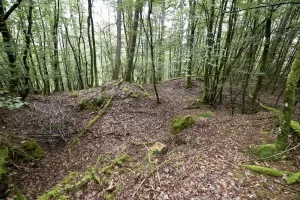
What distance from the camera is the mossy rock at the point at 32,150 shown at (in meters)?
5.32

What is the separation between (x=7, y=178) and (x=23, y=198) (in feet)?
2.78

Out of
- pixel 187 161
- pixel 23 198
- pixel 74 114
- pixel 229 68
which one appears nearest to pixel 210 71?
pixel 229 68

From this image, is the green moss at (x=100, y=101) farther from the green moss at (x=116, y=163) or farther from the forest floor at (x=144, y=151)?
the green moss at (x=116, y=163)

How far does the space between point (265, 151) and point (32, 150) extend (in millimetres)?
7091

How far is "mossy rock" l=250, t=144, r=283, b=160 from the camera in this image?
12.9 feet

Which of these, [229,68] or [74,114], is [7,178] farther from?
[229,68]

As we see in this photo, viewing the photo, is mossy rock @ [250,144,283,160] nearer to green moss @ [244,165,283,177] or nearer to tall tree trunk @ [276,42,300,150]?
tall tree trunk @ [276,42,300,150]

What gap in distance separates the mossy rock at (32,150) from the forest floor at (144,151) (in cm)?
23

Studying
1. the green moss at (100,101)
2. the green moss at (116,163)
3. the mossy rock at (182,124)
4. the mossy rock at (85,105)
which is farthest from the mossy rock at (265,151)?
the mossy rock at (85,105)

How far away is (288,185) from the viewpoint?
123 inches

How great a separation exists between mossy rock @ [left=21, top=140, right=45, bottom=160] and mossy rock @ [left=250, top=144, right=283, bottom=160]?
671cm

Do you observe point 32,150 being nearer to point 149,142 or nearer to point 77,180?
point 77,180

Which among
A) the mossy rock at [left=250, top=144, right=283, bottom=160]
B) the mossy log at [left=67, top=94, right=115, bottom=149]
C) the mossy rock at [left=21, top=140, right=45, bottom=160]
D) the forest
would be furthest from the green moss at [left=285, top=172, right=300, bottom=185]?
the mossy rock at [left=21, top=140, right=45, bottom=160]

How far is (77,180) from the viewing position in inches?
185
